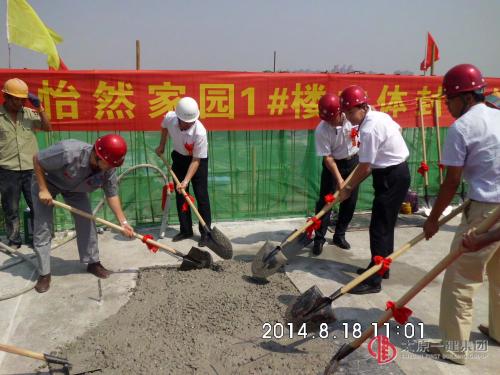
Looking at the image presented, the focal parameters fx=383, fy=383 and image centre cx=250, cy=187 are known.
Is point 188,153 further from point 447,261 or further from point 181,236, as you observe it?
point 447,261

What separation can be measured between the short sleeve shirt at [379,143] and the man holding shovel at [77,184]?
212cm

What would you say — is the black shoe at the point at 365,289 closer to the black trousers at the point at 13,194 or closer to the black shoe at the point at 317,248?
the black shoe at the point at 317,248

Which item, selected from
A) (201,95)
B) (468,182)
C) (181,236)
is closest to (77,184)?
(181,236)

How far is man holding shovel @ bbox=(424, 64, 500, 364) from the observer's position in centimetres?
252

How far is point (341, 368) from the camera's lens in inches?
107

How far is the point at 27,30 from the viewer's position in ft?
15.3

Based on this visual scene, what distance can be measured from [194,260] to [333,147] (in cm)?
206

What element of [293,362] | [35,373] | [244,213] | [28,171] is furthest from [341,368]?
[28,171]

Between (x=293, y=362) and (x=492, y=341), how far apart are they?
167cm

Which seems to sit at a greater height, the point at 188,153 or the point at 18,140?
the point at 18,140

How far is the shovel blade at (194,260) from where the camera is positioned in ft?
13.7

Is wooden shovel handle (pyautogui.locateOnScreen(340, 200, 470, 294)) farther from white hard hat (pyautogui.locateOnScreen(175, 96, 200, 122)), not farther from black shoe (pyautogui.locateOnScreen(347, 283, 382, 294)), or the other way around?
white hard hat (pyautogui.locateOnScreen(175, 96, 200, 122))

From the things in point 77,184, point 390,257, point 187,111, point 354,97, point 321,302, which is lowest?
point 321,302
